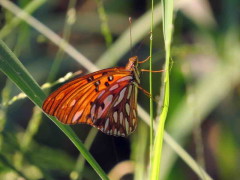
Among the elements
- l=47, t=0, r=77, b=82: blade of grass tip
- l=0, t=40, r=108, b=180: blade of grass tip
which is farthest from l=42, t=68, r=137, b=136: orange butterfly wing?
l=47, t=0, r=77, b=82: blade of grass tip

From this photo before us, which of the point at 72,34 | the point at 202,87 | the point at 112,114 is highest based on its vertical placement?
the point at 72,34

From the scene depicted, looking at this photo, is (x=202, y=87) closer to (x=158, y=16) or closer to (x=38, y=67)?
(x=158, y=16)

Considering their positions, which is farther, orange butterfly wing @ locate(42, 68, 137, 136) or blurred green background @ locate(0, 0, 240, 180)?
blurred green background @ locate(0, 0, 240, 180)

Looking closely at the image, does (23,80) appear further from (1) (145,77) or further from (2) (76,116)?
(1) (145,77)

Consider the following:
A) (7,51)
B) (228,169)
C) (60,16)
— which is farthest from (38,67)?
(7,51)

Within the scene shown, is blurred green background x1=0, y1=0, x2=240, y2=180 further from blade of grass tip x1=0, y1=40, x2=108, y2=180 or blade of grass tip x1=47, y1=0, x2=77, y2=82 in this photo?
blade of grass tip x1=0, y1=40, x2=108, y2=180

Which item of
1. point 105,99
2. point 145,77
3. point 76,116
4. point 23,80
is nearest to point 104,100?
point 105,99

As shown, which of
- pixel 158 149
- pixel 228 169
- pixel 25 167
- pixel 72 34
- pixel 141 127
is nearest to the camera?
pixel 158 149
